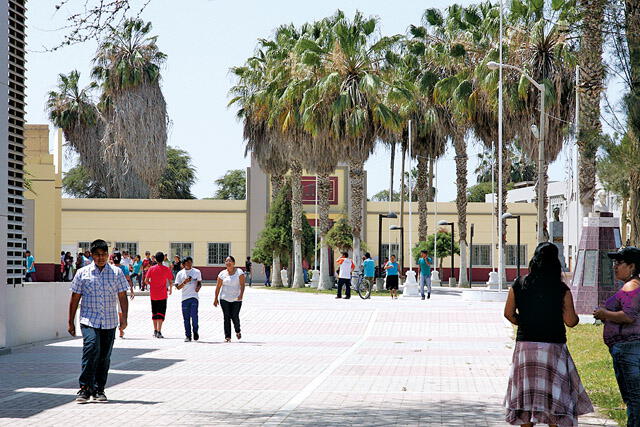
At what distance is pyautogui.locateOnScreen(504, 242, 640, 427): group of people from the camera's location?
8.82 m

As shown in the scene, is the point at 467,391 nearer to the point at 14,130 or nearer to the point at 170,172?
the point at 14,130

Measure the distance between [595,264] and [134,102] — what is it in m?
44.6

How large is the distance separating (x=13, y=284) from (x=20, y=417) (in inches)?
355

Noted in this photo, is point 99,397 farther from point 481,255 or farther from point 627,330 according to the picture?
point 481,255

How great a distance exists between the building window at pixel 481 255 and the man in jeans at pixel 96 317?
63.6m

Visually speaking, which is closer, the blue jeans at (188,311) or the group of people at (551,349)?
the group of people at (551,349)

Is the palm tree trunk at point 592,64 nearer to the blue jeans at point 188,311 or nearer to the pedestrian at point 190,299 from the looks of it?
the pedestrian at point 190,299

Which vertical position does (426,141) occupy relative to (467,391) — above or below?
above

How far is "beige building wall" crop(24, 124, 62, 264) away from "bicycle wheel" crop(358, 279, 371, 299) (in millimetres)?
10610

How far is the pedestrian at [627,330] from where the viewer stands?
29.6ft

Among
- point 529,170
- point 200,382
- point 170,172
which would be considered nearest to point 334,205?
point 170,172

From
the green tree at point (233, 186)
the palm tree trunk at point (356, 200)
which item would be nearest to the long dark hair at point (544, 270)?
the palm tree trunk at point (356, 200)

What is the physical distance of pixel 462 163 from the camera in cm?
5409

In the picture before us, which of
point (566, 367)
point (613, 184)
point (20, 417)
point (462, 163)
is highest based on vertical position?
point (462, 163)
